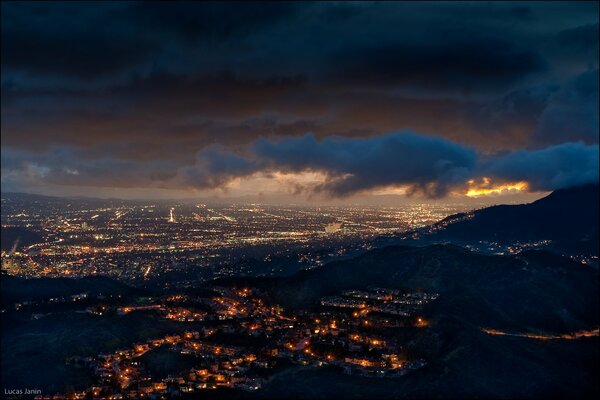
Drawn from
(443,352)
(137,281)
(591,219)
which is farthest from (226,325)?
(591,219)

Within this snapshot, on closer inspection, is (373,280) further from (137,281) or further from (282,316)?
(137,281)

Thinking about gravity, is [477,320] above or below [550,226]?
below

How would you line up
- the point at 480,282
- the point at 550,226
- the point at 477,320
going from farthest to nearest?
the point at 550,226 < the point at 480,282 < the point at 477,320

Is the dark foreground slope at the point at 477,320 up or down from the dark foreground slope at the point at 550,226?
down

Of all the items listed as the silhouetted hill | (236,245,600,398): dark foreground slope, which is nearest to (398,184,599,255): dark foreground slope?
the silhouetted hill

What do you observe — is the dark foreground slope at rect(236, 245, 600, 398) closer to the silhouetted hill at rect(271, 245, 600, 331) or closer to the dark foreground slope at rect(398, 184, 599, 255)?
the silhouetted hill at rect(271, 245, 600, 331)

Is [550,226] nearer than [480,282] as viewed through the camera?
No

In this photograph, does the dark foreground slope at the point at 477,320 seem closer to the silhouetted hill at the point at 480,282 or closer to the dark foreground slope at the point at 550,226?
the silhouetted hill at the point at 480,282

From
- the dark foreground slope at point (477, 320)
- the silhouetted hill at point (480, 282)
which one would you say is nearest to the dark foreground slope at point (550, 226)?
the silhouetted hill at point (480, 282)

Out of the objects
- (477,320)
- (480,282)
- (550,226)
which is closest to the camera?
(477,320)

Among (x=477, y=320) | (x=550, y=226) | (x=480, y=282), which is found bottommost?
(x=477, y=320)

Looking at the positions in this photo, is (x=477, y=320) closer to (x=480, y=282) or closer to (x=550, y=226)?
(x=480, y=282)

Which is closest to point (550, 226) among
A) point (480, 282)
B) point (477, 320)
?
point (480, 282)
